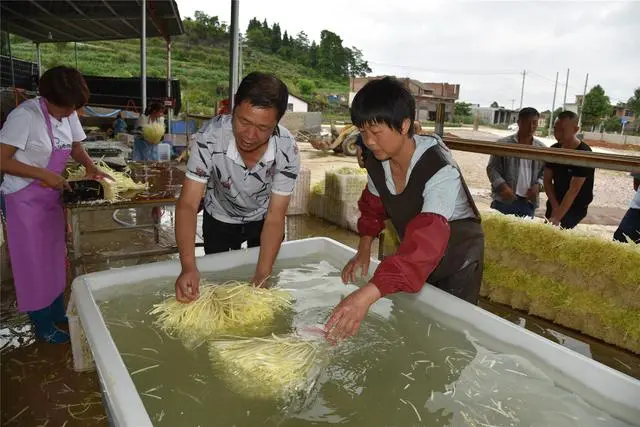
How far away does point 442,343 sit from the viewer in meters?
2.03

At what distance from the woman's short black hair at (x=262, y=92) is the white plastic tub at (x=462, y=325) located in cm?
110

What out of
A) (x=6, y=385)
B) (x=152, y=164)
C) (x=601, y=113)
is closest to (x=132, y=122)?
(x=152, y=164)

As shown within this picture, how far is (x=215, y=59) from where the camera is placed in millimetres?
45906

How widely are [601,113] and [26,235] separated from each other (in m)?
52.0

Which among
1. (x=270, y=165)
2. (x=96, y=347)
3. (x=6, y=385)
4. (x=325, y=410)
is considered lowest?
(x=6, y=385)

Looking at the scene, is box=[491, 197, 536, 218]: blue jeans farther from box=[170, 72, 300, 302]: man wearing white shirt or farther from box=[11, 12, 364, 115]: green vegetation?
box=[11, 12, 364, 115]: green vegetation

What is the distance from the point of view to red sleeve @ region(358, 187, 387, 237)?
2.45 m

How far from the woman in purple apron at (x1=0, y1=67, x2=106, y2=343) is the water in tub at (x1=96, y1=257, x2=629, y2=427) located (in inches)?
46.2

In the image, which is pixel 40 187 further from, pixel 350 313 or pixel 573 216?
pixel 573 216

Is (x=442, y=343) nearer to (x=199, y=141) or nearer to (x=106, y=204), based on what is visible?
(x=199, y=141)

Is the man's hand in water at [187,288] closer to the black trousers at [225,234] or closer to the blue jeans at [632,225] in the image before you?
the black trousers at [225,234]

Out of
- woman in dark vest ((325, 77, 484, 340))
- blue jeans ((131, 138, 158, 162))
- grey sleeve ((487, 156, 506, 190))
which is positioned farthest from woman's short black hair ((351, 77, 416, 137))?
blue jeans ((131, 138, 158, 162))

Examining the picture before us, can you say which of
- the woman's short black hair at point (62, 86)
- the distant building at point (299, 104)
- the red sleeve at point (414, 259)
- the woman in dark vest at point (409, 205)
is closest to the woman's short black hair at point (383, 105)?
the woman in dark vest at point (409, 205)

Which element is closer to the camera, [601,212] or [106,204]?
[106,204]
